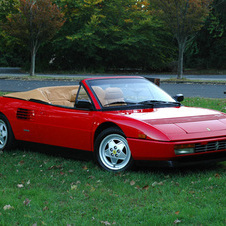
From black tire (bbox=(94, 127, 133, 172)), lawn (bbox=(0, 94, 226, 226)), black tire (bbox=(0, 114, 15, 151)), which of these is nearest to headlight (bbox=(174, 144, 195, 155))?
lawn (bbox=(0, 94, 226, 226))

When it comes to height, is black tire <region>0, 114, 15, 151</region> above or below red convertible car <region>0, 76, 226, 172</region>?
below

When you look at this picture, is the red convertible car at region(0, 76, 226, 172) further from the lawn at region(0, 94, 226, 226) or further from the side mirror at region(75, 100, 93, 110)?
the lawn at region(0, 94, 226, 226)

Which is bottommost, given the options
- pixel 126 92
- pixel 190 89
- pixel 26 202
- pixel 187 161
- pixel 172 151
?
pixel 190 89

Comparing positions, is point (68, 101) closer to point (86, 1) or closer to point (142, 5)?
point (86, 1)

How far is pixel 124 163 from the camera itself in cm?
612

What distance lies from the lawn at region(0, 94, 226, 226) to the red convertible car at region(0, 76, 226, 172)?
278 mm

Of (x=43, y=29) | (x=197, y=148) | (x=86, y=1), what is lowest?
(x=197, y=148)

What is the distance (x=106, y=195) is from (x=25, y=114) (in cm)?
289

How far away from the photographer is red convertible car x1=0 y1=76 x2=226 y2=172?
19.1 feet

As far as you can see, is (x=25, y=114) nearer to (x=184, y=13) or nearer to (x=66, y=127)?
(x=66, y=127)

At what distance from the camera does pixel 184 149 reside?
18.8 ft

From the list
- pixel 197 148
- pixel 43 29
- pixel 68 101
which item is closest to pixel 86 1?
pixel 43 29

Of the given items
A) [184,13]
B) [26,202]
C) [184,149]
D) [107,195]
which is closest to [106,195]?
[107,195]

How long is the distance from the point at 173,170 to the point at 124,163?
0.68 m
